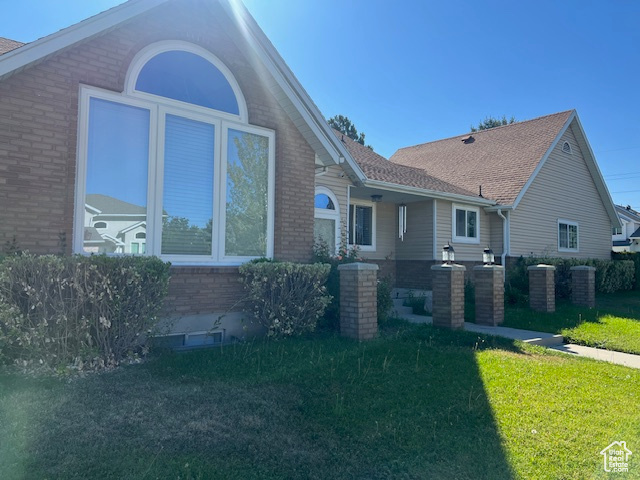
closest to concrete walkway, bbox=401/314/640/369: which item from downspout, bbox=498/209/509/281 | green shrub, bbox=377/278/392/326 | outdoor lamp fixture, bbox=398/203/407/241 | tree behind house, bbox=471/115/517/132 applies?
green shrub, bbox=377/278/392/326

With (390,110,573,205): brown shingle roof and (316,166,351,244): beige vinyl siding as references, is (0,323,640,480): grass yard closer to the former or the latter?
(316,166,351,244): beige vinyl siding

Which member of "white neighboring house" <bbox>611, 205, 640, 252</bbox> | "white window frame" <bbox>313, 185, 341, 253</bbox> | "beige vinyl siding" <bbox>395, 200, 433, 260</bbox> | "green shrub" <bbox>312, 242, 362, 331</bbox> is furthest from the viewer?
"white neighboring house" <bbox>611, 205, 640, 252</bbox>

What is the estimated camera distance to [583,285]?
12.4m

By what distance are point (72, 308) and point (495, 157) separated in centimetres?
1710

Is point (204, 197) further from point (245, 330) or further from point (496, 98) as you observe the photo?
point (496, 98)

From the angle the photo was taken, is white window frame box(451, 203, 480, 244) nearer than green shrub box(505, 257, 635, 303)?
No

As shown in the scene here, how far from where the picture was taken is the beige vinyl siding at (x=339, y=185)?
10742 mm

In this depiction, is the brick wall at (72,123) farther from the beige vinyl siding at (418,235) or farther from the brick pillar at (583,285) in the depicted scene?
the brick pillar at (583,285)

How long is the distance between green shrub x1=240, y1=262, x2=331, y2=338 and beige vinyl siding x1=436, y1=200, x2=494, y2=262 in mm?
7676

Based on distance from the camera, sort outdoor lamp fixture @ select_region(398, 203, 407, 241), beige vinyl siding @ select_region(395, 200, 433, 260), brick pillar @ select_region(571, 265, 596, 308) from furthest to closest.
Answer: outdoor lamp fixture @ select_region(398, 203, 407, 241), beige vinyl siding @ select_region(395, 200, 433, 260), brick pillar @ select_region(571, 265, 596, 308)

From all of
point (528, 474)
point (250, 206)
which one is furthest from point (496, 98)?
point (528, 474)

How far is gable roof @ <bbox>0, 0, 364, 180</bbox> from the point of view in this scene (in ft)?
17.4

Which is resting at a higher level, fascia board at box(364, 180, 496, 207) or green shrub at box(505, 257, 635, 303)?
fascia board at box(364, 180, 496, 207)

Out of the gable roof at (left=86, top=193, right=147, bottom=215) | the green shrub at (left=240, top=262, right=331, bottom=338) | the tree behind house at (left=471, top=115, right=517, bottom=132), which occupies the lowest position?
the green shrub at (left=240, top=262, right=331, bottom=338)
